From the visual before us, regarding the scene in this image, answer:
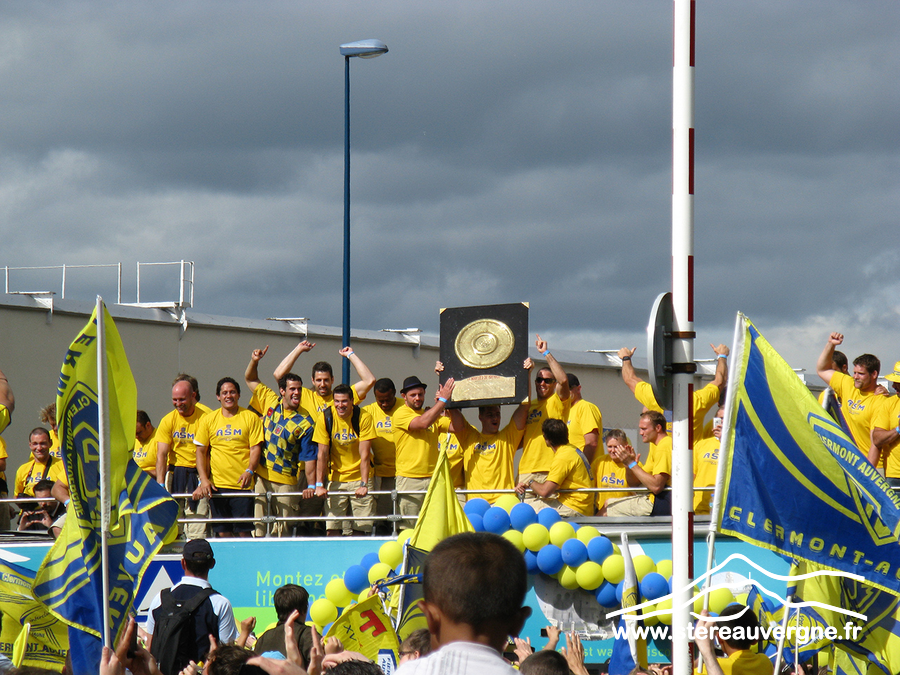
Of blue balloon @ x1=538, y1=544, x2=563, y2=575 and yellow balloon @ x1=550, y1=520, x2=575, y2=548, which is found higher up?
yellow balloon @ x1=550, y1=520, x2=575, y2=548

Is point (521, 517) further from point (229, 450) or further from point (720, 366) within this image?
point (229, 450)

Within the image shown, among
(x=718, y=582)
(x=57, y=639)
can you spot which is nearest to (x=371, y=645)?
(x=57, y=639)

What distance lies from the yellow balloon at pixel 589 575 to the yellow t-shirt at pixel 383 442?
12.4 feet

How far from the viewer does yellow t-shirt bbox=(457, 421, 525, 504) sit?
504 inches

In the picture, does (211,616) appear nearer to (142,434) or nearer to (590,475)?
(590,475)

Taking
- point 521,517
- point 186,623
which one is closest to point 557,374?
point 521,517

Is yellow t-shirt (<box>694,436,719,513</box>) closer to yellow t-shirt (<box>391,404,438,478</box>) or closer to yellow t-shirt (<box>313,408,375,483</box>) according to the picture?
yellow t-shirt (<box>391,404,438,478</box>)

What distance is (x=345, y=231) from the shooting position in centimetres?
2011

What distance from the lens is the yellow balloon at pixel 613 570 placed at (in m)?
10.2

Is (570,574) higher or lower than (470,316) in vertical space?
lower

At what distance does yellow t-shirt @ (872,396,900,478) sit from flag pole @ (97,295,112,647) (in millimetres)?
8313

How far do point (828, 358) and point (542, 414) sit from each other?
312 centimetres

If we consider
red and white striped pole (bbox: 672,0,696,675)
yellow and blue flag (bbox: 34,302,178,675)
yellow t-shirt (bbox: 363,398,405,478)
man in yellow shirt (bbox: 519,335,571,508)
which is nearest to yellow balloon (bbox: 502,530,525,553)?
man in yellow shirt (bbox: 519,335,571,508)

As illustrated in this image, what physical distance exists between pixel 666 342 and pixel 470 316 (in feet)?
23.8
